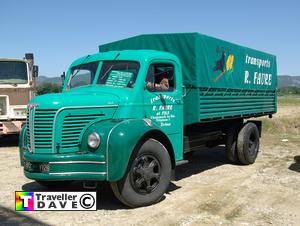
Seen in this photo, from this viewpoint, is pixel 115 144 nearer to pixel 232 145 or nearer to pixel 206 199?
pixel 206 199

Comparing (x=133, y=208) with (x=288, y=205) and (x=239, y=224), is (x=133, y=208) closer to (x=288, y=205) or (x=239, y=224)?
(x=239, y=224)

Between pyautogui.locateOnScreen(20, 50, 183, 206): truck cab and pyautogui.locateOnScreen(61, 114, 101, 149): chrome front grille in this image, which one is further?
pyautogui.locateOnScreen(61, 114, 101, 149): chrome front grille

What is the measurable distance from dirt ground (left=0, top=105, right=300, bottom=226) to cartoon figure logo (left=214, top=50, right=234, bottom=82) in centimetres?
205

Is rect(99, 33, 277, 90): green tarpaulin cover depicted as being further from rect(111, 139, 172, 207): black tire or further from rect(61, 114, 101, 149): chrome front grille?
rect(61, 114, 101, 149): chrome front grille

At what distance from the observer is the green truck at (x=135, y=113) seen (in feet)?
17.6

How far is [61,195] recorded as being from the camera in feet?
17.7

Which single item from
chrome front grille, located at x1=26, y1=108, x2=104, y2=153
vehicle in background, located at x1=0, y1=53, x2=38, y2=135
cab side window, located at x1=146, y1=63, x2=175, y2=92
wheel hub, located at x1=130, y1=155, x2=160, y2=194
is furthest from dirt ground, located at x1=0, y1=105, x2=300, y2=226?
vehicle in background, located at x1=0, y1=53, x2=38, y2=135

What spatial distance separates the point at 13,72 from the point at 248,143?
7.68 meters

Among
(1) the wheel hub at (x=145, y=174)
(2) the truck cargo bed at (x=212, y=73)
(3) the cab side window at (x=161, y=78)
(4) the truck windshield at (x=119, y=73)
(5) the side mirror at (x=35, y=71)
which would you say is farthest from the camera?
(5) the side mirror at (x=35, y=71)

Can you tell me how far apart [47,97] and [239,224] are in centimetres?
300

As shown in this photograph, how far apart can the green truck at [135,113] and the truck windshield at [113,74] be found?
0.05ft

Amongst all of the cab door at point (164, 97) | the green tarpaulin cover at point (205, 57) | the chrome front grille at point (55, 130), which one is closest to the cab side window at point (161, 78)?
the cab door at point (164, 97)

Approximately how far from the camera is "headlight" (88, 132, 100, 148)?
5324 mm

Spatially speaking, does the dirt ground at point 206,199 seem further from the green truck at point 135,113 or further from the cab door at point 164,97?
the cab door at point 164,97
